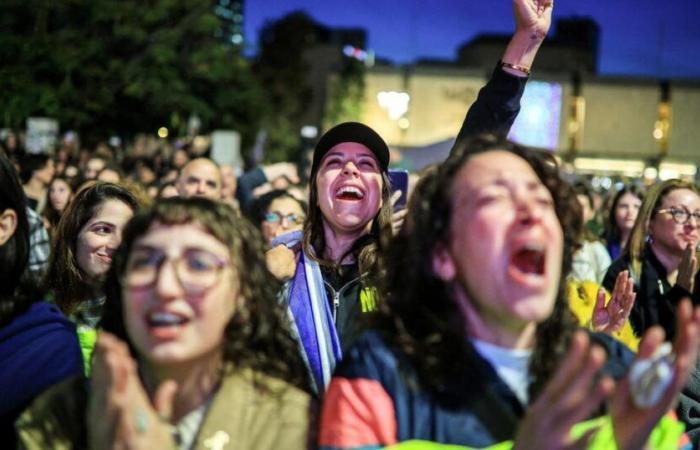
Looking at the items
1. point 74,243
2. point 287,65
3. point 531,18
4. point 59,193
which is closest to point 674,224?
point 531,18

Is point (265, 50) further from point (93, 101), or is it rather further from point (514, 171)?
point (514, 171)

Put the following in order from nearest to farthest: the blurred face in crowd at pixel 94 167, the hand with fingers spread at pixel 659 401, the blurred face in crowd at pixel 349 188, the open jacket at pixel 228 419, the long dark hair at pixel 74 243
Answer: the hand with fingers spread at pixel 659 401 → the open jacket at pixel 228 419 → the blurred face in crowd at pixel 349 188 → the long dark hair at pixel 74 243 → the blurred face in crowd at pixel 94 167

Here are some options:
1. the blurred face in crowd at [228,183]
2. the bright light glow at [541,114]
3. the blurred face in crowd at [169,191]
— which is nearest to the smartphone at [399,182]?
the blurred face in crowd at [169,191]

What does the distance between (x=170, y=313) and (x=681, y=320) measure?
1.11m

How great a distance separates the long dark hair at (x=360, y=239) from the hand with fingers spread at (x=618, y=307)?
81 centimetres

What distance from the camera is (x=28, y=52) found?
28.4 meters

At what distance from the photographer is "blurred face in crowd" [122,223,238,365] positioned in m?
2.10

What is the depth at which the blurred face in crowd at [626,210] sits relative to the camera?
299 inches

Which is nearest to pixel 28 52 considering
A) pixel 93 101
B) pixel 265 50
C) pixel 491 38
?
pixel 93 101

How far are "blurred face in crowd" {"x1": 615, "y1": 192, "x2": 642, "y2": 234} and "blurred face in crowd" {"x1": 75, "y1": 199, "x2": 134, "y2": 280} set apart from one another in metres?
4.81

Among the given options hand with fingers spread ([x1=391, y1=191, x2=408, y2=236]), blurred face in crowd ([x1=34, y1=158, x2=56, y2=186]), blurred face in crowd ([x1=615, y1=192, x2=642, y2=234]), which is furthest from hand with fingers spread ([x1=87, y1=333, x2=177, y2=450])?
blurred face in crowd ([x1=34, y1=158, x2=56, y2=186])

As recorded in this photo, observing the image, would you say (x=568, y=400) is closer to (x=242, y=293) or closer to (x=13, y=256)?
(x=242, y=293)

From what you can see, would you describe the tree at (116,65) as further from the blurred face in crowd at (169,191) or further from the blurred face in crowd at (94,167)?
the blurred face in crowd at (169,191)

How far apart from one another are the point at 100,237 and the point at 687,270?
2.71m
